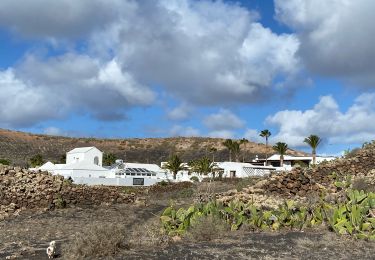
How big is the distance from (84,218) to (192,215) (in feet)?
28.4

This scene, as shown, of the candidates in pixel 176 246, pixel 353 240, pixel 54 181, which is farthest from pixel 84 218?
pixel 353 240

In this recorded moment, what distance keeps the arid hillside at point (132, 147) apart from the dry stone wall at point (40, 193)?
82984 mm

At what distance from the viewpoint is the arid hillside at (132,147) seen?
4665 inches

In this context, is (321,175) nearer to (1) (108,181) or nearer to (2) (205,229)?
(2) (205,229)

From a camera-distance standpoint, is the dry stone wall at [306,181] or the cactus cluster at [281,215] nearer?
the cactus cluster at [281,215]

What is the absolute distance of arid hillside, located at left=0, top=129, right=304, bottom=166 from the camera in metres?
118

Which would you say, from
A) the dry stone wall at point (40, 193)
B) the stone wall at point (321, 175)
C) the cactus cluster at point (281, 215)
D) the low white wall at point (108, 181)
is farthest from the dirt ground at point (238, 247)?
the low white wall at point (108, 181)

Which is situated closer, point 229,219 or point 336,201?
point 229,219

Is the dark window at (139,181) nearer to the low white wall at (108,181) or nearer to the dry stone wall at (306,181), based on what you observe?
the low white wall at (108,181)

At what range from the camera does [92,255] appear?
1107 centimetres

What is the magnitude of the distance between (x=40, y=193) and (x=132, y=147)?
107 metres

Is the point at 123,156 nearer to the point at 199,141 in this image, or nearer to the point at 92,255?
the point at 199,141

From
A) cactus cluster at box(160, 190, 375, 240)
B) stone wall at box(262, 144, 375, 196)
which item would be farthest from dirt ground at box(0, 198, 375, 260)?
stone wall at box(262, 144, 375, 196)

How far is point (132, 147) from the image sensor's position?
134m
